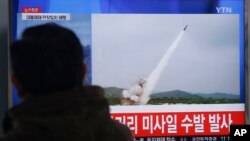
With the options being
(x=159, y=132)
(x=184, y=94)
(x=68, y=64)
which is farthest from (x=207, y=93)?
(x=68, y=64)

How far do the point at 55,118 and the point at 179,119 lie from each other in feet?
5.40

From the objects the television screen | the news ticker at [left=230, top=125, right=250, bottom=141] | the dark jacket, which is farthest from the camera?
the television screen

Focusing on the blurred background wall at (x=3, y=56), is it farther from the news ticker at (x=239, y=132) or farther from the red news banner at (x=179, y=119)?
the news ticker at (x=239, y=132)

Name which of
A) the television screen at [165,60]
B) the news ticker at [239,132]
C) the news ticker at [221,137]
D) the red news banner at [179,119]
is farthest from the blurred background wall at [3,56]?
the news ticker at [239,132]

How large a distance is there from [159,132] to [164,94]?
8.2 inches

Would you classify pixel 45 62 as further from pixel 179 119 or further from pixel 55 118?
pixel 179 119

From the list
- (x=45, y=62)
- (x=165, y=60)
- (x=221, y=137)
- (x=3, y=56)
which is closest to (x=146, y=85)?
(x=165, y=60)

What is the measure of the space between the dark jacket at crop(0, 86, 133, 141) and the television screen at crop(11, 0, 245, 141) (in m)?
1.48

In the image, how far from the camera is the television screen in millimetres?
2568

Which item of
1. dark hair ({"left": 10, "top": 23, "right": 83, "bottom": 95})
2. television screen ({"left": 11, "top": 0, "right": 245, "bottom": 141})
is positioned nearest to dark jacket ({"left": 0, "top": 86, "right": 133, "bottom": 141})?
dark hair ({"left": 10, "top": 23, "right": 83, "bottom": 95})

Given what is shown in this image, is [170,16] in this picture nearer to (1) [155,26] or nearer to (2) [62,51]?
(1) [155,26]

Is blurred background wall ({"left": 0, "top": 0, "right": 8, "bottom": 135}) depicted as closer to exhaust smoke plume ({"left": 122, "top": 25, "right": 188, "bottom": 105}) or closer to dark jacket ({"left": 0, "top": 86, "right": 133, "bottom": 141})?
exhaust smoke plume ({"left": 122, "top": 25, "right": 188, "bottom": 105})

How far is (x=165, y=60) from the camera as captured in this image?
2.62m

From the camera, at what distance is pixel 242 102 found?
8.70 feet
